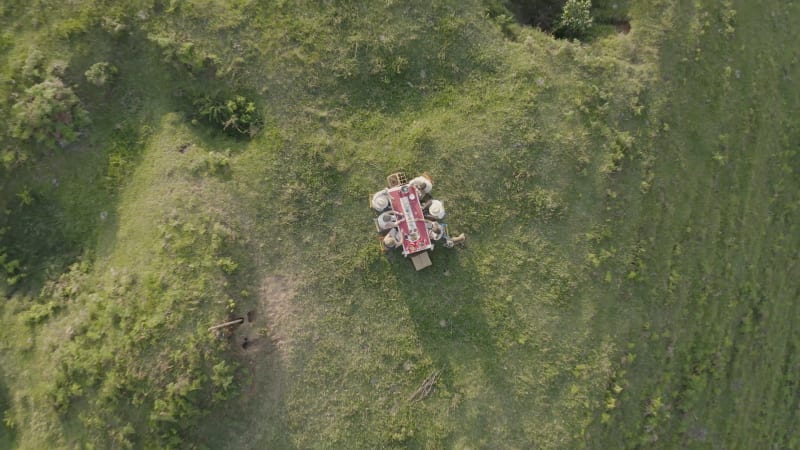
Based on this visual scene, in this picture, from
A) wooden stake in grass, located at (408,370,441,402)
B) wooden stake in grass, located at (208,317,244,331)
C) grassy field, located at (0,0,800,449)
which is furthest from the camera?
wooden stake in grass, located at (408,370,441,402)

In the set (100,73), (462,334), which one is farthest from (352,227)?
(100,73)

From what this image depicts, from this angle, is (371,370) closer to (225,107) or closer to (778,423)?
(225,107)

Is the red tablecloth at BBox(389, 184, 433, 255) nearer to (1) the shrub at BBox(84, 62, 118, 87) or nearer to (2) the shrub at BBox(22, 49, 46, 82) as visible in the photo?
(1) the shrub at BBox(84, 62, 118, 87)

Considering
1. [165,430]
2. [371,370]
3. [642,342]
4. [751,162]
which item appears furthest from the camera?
[751,162]

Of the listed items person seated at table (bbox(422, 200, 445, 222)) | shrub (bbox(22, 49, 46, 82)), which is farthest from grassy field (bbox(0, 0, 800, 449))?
person seated at table (bbox(422, 200, 445, 222))

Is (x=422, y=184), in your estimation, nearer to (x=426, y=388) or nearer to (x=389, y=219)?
(x=389, y=219)

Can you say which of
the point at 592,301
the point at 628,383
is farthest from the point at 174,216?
the point at 628,383
